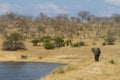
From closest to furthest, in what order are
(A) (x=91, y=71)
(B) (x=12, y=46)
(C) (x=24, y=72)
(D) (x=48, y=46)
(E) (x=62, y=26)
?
(A) (x=91, y=71), (C) (x=24, y=72), (B) (x=12, y=46), (D) (x=48, y=46), (E) (x=62, y=26)

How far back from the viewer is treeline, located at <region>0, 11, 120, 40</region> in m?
109

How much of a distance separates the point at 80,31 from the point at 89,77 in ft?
302

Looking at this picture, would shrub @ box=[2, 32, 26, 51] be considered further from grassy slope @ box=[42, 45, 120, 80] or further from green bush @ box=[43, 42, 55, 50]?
grassy slope @ box=[42, 45, 120, 80]

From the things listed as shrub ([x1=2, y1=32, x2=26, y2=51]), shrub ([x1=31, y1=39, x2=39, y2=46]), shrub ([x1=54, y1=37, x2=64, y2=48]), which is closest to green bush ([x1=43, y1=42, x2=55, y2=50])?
shrub ([x1=54, y1=37, x2=64, y2=48])

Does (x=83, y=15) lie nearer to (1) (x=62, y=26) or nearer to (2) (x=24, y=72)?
(1) (x=62, y=26)

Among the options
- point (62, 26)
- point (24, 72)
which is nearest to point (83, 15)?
point (62, 26)

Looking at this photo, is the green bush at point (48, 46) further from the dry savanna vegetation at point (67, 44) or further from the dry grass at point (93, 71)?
the dry grass at point (93, 71)

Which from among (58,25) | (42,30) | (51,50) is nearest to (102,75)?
(51,50)

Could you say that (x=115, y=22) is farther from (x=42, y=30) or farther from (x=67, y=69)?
(x=67, y=69)

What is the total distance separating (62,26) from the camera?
4673 inches

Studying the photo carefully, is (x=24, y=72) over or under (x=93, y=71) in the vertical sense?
under

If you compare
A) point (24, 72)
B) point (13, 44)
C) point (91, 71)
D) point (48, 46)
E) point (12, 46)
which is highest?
point (91, 71)

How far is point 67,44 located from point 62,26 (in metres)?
32.6

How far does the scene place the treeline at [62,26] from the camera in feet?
357
